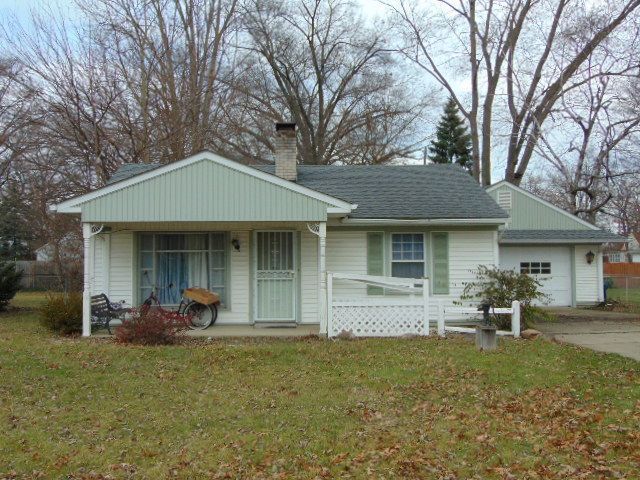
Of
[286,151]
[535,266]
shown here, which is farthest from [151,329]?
[535,266]

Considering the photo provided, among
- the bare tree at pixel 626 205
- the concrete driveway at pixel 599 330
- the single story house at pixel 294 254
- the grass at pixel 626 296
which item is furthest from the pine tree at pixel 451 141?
the single story house at pixel 294 254

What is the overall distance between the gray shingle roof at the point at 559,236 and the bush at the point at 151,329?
1288cm

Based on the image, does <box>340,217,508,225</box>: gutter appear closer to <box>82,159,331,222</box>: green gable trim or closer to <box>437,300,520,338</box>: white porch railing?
<box>82,159,331,222</box>: green gable trim

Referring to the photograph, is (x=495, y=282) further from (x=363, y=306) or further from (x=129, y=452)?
(x=129, y=452)

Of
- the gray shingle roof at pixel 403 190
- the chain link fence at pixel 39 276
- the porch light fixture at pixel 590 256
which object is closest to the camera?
the gray shingle roof at pixel 403 190

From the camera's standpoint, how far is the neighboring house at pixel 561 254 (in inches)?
836

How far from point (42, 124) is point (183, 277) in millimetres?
8857

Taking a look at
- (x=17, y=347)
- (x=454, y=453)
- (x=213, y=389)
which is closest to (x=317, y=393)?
(x=213, y=389)

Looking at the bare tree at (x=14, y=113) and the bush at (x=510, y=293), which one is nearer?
the bush at (x=510, y=293)

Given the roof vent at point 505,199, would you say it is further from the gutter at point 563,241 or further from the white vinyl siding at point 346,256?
the white vinyl siding at point 346,256

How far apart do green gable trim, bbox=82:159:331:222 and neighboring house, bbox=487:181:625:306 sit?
36.1ft

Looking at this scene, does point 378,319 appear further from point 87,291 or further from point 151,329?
point 87,291

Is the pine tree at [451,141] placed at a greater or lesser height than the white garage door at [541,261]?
greater

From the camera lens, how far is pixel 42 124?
1953cm
